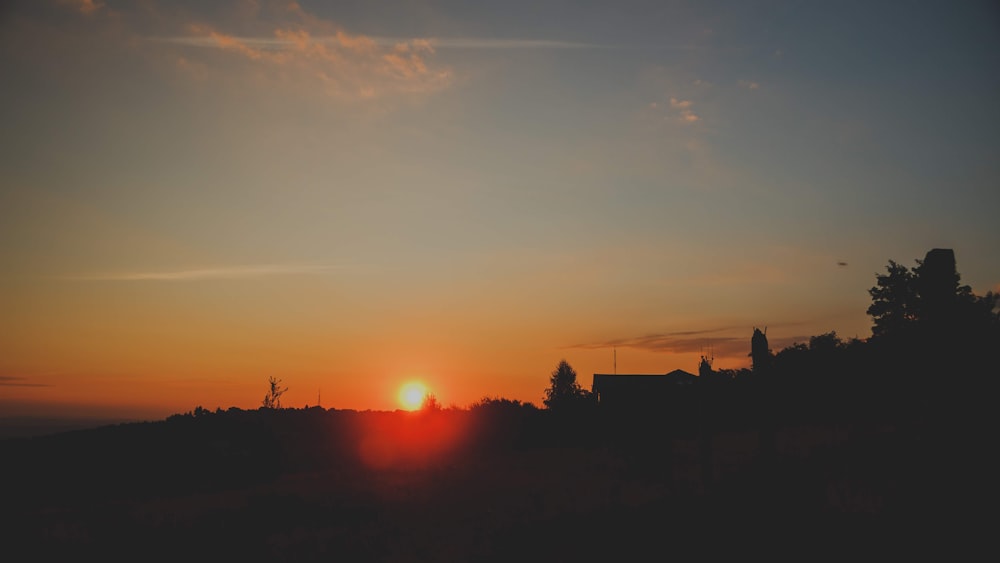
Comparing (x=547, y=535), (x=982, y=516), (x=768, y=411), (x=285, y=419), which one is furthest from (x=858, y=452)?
(x=285, y=419)

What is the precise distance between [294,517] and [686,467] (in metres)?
12.4

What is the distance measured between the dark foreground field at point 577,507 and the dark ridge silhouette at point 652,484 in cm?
6

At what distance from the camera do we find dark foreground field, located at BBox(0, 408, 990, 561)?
8.59 m

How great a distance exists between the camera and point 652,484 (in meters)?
15.7

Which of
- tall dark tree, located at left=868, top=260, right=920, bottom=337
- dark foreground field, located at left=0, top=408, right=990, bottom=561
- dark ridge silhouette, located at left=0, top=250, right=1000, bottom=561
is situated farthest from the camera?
tall dark tree, located at left=868, top=260, right=920, bottom=337

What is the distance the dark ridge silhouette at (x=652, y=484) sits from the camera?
819cm

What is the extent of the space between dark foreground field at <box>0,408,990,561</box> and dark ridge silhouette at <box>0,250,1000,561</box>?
0.06 metres

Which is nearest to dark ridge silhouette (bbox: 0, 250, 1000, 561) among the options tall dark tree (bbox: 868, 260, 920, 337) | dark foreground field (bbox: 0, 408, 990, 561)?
dark foreground field (bbox: 0, 408, 990, 561)

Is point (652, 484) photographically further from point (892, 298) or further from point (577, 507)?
point (892, 298)

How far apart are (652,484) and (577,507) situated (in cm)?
321

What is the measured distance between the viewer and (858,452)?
45.7 ft

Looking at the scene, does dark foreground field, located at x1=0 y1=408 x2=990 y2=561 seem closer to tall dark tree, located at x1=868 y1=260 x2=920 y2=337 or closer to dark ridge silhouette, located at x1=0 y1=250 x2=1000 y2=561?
dark ridge silhouette, located at x1=0 y1=250 x2=1000 y2=561

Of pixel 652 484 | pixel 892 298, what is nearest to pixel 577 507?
Answer: pixel 652 484

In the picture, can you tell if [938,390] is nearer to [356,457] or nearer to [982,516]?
[982,516]
